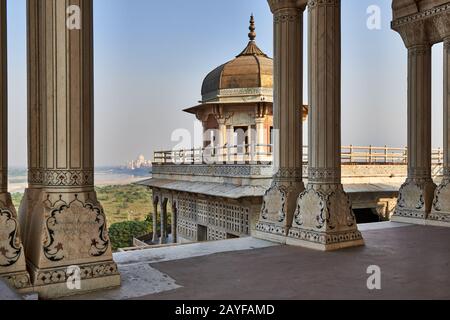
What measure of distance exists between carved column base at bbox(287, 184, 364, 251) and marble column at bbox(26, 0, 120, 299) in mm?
2859

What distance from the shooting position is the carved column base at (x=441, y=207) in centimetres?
806

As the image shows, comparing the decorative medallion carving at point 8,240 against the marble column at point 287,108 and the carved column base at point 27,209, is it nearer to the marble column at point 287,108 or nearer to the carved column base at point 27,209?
the carved column base at point 27,209

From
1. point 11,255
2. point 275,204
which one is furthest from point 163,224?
point 11,255

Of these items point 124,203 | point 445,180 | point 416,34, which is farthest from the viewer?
point 124,203

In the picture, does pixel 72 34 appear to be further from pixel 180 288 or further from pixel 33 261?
pixel 180 288

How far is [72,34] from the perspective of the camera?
3.91 m

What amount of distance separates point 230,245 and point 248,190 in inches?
321

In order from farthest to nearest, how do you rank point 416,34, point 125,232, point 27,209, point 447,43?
point 125,232, point 416,34, point 447,43, point 27,209

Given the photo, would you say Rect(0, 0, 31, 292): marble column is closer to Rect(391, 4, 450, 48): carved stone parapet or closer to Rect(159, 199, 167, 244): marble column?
Rect(391, 4, 450, 48): carved stone parapet

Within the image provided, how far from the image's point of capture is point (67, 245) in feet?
12.4

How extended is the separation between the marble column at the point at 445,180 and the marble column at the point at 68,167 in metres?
6.47

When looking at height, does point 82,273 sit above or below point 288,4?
below

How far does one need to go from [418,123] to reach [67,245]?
7.24 meters

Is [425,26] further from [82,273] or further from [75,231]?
[82,273]
